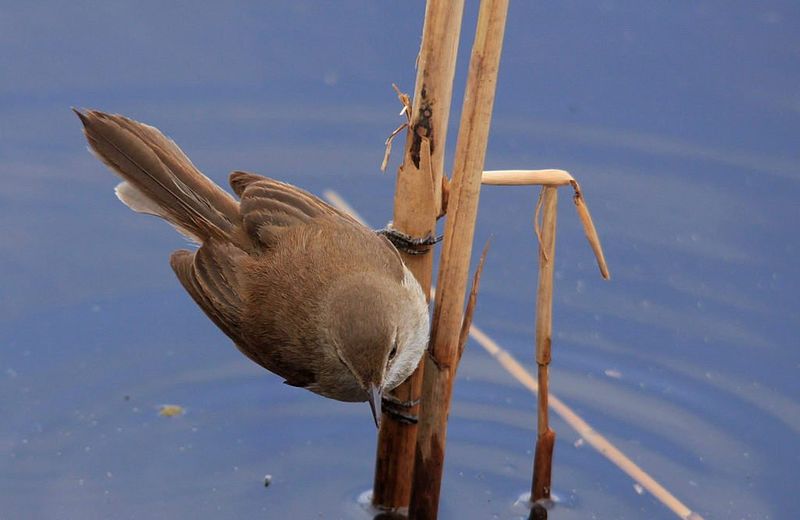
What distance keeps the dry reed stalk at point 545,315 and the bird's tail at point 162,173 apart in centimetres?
102

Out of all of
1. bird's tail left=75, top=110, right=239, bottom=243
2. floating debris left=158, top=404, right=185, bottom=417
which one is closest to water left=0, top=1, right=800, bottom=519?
floating debris left=158, top=404, right=185, bottom=417

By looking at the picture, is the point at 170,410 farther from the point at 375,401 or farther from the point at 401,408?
the point at 375,401

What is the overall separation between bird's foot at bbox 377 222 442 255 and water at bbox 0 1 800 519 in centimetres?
103

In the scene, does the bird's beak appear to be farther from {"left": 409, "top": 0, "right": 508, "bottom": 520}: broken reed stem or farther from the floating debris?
the floating debris

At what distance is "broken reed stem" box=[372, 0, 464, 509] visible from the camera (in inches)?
153

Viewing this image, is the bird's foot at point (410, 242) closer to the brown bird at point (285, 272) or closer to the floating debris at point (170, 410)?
the brown bird at point (285, 272)

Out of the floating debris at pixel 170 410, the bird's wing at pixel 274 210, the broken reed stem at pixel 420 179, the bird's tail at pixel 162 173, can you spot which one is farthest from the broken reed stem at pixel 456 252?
the floating debris at pixel 170 410

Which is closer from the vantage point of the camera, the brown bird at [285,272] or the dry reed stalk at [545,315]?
the brown bird at [285,272]

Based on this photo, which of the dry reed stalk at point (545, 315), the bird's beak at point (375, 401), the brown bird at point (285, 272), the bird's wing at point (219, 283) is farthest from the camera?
the bird's wing at point (219, 283)

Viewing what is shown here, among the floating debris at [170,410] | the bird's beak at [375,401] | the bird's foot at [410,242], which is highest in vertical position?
the bird's foot at [410,242]

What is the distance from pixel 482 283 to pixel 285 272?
1482 millimetres

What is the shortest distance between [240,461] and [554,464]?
1.15 m

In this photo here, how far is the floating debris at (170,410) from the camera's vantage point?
5.17m

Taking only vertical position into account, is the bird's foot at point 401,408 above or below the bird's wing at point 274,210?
below
